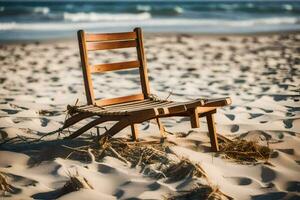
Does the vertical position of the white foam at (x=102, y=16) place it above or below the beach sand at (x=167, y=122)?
above

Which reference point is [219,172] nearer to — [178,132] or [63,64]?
[178,132]

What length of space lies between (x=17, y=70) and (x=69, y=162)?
6.07 meters

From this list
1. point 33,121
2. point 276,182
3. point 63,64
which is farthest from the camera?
point 63,64

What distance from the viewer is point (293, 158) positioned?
12.6ft

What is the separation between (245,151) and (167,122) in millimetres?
1368

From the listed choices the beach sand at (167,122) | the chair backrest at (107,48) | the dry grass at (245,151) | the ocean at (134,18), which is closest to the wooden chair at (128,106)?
the chair backrest at (107,48)

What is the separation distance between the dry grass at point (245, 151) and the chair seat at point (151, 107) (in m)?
0.46

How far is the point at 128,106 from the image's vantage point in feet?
13.4

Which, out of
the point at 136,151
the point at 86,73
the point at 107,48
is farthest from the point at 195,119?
the point at 107,48

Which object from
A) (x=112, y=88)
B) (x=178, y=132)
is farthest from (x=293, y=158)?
(x=112, y=88)

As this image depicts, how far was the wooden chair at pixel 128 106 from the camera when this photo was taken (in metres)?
3.55

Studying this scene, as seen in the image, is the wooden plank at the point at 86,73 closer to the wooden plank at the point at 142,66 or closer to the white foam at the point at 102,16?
the wooden plank at the point at 142,66

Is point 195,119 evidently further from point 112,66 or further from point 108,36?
point 108,36

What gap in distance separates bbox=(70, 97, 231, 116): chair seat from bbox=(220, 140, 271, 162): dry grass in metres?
0.46
